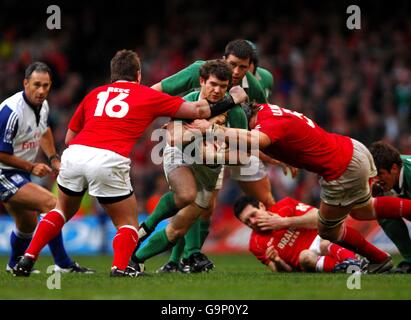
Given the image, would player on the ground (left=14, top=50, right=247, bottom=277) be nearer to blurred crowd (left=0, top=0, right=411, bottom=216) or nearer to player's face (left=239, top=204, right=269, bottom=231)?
player's face (left=239, top=204, right=269, bottom=231)

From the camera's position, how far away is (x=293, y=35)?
717 inches

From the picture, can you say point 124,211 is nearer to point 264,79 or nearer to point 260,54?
point 264,79

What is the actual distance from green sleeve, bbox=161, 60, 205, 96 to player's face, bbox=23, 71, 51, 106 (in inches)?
43.9

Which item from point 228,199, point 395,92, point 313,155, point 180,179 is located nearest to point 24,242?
point 180,179

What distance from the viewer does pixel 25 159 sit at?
898cm

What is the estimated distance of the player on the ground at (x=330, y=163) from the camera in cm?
739

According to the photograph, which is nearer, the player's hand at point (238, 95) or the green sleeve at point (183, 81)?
the player's hand at point (238, 95)

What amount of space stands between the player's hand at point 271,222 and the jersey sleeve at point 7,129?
244 cm

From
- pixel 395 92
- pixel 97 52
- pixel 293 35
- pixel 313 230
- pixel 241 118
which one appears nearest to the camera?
pixel 241 118

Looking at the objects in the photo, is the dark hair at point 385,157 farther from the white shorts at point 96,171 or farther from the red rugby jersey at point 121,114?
the white shorts at point 96,171

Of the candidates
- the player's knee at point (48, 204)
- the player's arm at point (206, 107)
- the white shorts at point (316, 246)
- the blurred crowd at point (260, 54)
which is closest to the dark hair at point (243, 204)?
the white shorts at point (316, 246)

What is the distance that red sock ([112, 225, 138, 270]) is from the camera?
24.2 feet

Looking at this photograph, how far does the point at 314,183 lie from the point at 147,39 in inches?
241

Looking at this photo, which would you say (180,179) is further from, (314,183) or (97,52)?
(97,52)
